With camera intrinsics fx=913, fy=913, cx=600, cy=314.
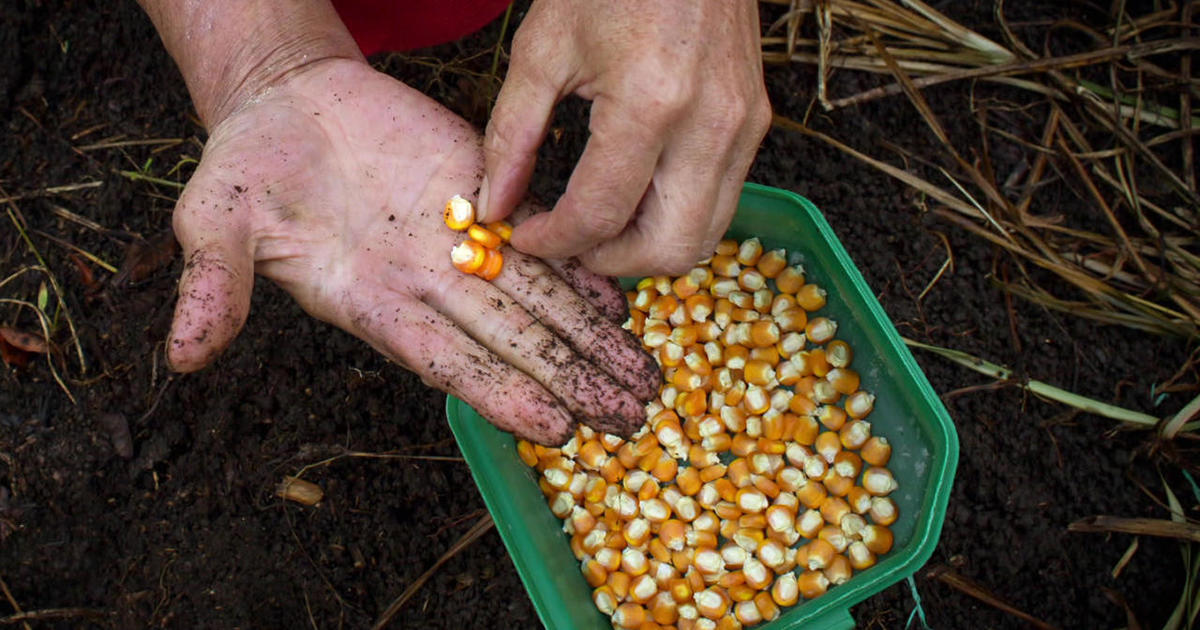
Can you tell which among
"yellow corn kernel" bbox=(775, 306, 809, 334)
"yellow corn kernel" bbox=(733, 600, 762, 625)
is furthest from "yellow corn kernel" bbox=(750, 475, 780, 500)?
"yellow corn kernel" bbox=(775, 306, 809, 334)

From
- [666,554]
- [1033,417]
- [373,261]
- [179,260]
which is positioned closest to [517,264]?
[373,261]

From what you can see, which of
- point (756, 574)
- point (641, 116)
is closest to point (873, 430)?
point (756, 574)

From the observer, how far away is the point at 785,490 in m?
1.92

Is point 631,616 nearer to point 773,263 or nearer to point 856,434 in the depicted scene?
point 856,434

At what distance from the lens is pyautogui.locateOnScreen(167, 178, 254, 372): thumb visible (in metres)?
1.22

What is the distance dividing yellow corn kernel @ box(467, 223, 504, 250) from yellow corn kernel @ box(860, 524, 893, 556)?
3.03 feet

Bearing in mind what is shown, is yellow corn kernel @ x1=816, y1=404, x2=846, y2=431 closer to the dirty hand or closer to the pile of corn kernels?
the pile of corn kernels

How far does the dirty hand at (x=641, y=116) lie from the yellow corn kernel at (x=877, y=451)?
0.70 metres

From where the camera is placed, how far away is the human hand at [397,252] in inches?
54.1

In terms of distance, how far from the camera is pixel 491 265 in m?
1.47

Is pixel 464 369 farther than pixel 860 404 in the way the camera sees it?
No

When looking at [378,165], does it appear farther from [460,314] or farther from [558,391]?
[558,391]

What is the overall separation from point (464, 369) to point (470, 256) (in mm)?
188

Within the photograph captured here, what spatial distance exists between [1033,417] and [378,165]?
1.44 meters
